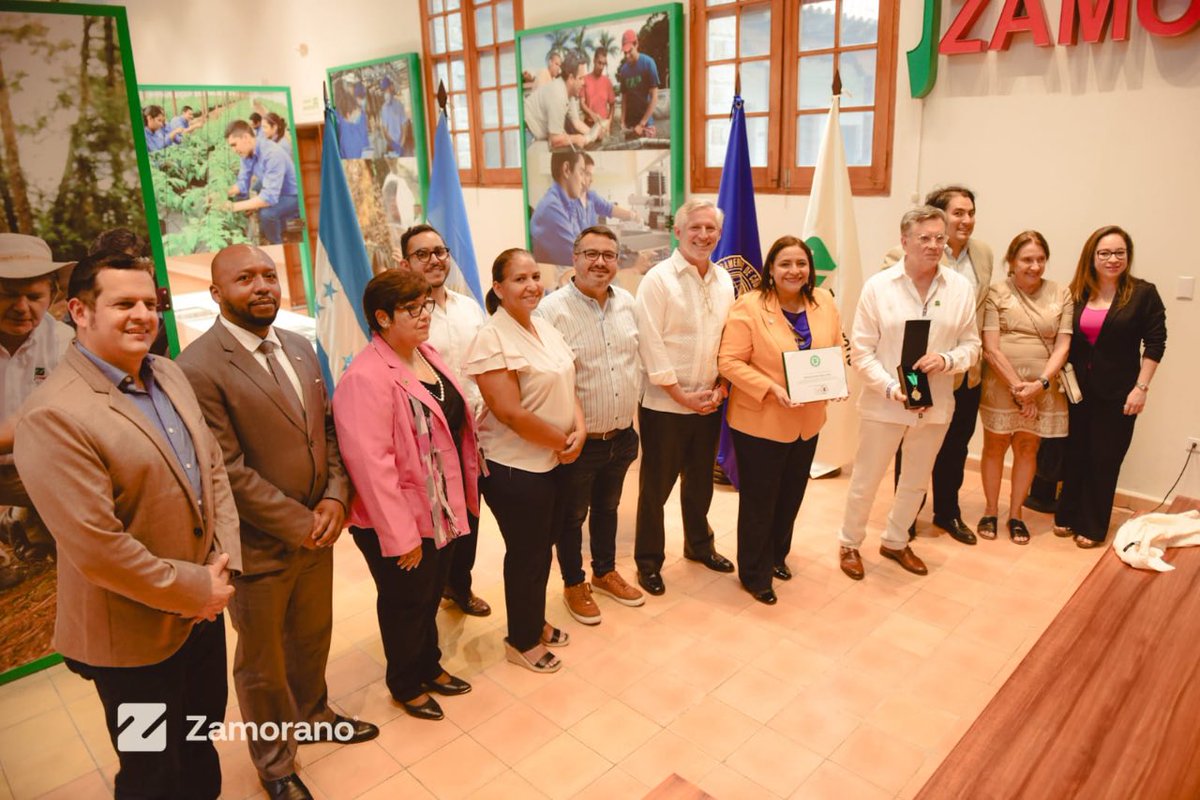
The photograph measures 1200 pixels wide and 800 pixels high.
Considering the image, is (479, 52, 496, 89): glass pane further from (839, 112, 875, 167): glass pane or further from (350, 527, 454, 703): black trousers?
(350, 527, 454, 703): black trousers

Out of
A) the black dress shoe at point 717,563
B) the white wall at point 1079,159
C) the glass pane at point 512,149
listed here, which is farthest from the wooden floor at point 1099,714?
the glass pane at point 512,149

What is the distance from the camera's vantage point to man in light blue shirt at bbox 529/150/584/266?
21.3ft

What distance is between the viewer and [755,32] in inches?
206

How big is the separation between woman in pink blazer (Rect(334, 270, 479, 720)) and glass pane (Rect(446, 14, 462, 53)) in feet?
17.1

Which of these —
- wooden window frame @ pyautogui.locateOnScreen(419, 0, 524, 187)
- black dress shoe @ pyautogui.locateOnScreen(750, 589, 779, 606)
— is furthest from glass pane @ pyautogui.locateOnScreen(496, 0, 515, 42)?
black dress shoe @ pyautogui.locateOnScreen(750, 589, 779, 606)

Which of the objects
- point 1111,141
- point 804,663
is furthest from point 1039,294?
Result: point 804,663

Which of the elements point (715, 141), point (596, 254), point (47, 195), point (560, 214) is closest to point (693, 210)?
point (596, 254)

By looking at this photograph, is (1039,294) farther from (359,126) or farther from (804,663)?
(359,126)

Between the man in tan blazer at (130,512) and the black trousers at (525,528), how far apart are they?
3.37ft

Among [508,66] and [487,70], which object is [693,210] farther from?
[487,70]

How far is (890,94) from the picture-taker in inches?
186

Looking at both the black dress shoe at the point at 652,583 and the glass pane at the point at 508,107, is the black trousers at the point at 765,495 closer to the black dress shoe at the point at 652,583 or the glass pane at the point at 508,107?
the black dress shoe at the point at 652,583

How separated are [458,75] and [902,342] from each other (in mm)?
5332

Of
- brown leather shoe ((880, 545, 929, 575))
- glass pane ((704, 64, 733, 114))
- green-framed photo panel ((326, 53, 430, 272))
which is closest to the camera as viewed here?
brown leather shoe ((880, 545, 929, 575))
